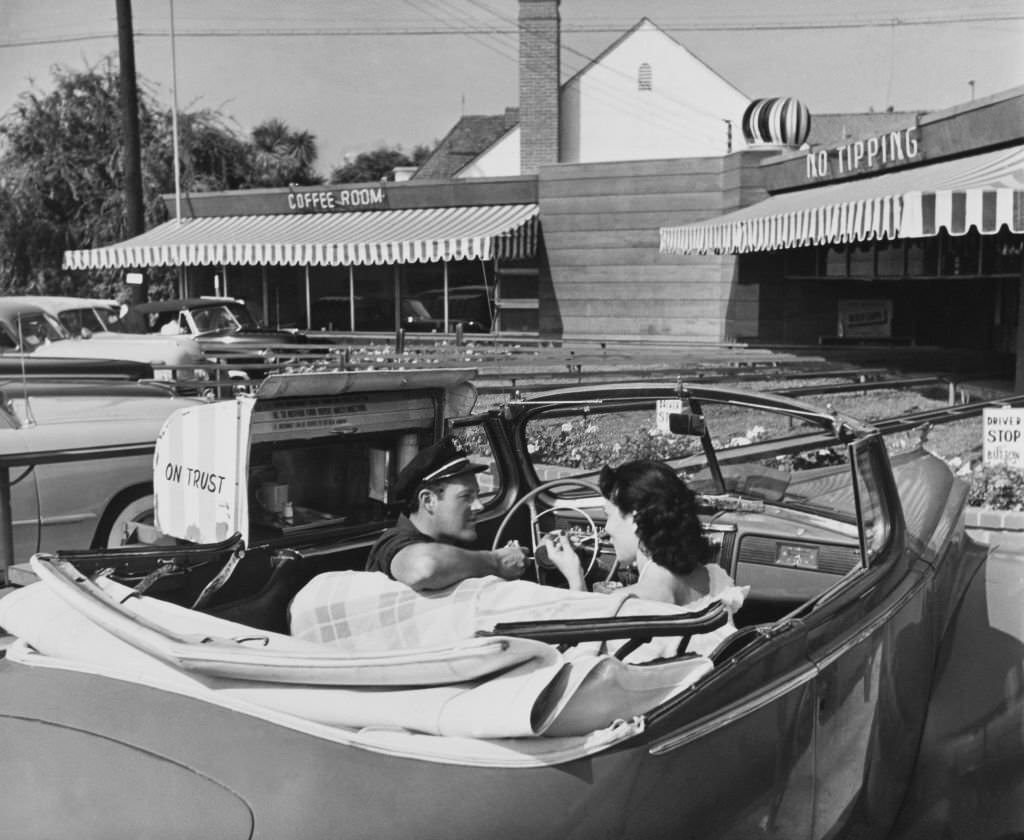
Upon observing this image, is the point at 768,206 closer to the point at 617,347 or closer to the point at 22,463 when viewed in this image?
the point at 617,347

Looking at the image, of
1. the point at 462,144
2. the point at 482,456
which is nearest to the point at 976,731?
Answer: the point at 482,456

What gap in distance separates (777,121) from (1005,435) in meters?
15.9

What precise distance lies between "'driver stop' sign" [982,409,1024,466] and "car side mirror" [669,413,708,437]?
3.02m

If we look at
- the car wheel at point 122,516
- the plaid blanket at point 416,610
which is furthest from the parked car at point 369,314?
the plaid blanket at point 416,610

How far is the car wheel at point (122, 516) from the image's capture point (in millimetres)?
6391

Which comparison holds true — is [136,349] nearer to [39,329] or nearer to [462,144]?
[39,329]

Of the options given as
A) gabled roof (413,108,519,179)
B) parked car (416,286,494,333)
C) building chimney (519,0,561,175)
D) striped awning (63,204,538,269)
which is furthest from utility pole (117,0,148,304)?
gabled roof (413,108,519,179)

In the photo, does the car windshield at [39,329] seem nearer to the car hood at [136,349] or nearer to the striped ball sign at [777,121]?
the car hood at [136,349]

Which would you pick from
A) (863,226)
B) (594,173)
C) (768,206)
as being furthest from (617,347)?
(863,226)

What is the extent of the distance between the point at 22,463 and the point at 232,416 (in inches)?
63.7

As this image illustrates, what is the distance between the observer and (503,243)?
2214 cm

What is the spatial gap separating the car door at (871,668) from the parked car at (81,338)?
10.9 m

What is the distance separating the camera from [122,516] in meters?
6.49

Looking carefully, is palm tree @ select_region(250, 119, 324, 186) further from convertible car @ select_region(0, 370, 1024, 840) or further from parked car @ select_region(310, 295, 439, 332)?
convertible car @ select_region(0, 370, 1024, 840)
